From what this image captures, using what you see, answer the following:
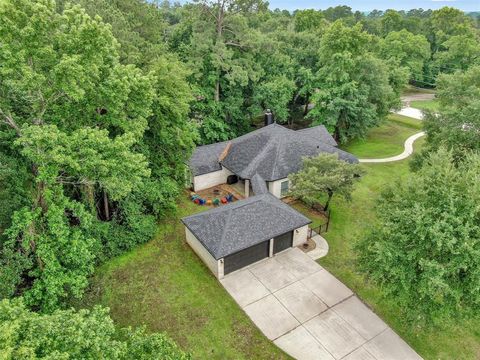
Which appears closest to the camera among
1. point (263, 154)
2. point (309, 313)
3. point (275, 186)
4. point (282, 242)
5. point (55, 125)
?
point (55, 125)

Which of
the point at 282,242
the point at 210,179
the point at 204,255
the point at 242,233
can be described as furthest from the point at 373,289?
the point at 210,179

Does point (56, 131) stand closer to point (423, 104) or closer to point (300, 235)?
point (300, 235)

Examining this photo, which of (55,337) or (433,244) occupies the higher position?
(433,244)

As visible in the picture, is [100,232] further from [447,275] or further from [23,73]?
[447,275]

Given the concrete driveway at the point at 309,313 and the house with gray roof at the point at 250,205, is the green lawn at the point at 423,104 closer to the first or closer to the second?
the house with gray roof at the point at 250,205

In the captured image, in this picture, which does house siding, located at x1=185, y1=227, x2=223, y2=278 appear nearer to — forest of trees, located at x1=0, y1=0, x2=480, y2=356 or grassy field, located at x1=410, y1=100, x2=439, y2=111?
forest of trees, located at x1=0, y1=0, x2=480, y2=356

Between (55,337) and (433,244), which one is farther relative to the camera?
(433,244)

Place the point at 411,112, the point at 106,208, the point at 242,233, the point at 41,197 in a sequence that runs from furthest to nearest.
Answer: the point at 411,112 → the point at 106,208 → the point at 242,233 → the point at 41,197
